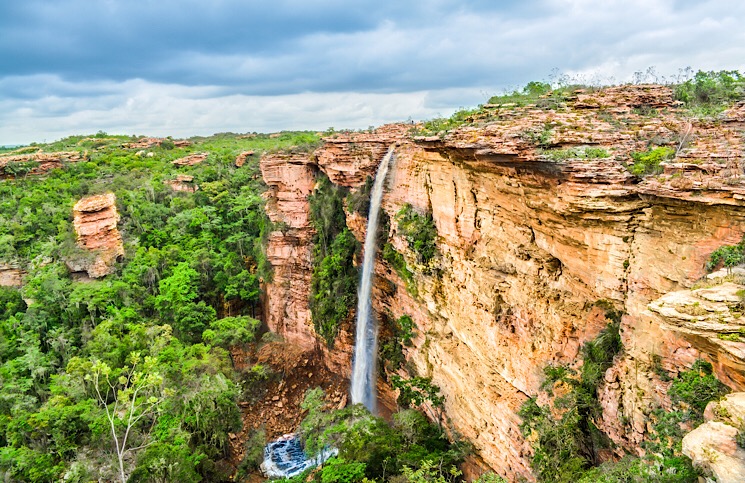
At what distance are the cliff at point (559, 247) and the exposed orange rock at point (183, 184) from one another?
64.8 ft

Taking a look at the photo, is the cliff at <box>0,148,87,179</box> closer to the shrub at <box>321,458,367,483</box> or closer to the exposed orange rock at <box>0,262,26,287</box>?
the exposed orange rock at <box>0,262,26,287</box>

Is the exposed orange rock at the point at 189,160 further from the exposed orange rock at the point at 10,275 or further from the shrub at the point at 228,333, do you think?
the shrub at the point at 228,333

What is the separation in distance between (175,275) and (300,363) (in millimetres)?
8025

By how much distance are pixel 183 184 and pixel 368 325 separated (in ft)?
66.9

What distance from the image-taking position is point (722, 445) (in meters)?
5.01

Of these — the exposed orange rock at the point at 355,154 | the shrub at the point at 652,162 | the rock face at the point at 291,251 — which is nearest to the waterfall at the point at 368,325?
the exposed orange rock at the point at 355,154

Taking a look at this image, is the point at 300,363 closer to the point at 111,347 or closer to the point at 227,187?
the point at 111,347

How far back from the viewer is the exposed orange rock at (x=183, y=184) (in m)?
31.1

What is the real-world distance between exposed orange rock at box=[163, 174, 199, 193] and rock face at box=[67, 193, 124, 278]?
22.5ft

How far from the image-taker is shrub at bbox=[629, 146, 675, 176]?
26.4ft

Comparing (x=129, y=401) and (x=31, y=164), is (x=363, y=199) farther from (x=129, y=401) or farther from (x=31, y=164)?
(x=31, y=164)

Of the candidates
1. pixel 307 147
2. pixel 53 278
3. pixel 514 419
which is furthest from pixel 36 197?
pixel 514 419

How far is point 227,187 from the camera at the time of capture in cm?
3006

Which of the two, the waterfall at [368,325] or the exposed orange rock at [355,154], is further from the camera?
the exposed orange rock at [355,154]
